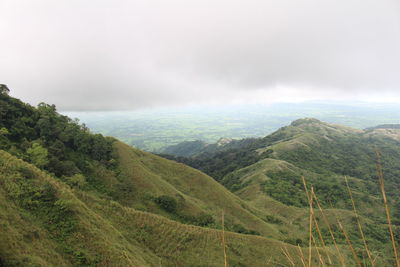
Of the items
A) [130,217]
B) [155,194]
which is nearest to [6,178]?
[130,217]

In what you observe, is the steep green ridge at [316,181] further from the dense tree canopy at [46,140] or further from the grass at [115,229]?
the dense tree canopy at [46,140]

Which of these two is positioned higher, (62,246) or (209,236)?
(62,246)

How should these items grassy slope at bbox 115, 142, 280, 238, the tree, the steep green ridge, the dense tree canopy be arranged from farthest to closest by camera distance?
1. the steep green ridge
2. grassy slope at bbox 115, 142, 280, 238
3. the dense tree canopy
4. the tree

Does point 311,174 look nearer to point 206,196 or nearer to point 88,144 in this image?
point 206,196

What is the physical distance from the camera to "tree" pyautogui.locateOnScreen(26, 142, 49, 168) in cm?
3016

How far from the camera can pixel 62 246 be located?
56.3 ft

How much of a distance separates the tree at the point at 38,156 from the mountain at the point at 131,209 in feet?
0.44

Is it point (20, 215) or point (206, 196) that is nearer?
point (20, 215)

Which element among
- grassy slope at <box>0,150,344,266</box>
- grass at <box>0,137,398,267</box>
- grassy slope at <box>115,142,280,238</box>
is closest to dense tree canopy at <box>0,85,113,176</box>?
grass at <box>0,137,398,267</box>

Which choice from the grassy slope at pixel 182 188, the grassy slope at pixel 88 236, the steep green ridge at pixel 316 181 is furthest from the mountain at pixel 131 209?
the steep green ridge at pixel 316 181

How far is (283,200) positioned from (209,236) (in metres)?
47.1

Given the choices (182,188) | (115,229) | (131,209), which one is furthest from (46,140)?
(182,188)

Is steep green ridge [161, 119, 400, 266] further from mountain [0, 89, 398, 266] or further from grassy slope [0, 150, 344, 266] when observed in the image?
grassy slope [0, 150, 344, 266]

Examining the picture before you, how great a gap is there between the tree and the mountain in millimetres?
134
